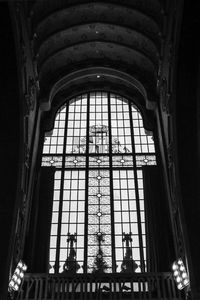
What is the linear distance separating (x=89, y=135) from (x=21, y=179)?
4872 mm

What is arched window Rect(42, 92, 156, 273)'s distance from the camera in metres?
14.3

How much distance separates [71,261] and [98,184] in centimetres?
323

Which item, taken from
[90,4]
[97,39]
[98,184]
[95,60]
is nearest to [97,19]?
[90,4]

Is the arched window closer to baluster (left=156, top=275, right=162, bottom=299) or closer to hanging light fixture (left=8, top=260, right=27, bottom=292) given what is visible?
baluster (left=156, top=275, right=162, bottom=299)

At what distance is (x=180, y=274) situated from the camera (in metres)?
12.2

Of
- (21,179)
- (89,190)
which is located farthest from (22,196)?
(89,190)
